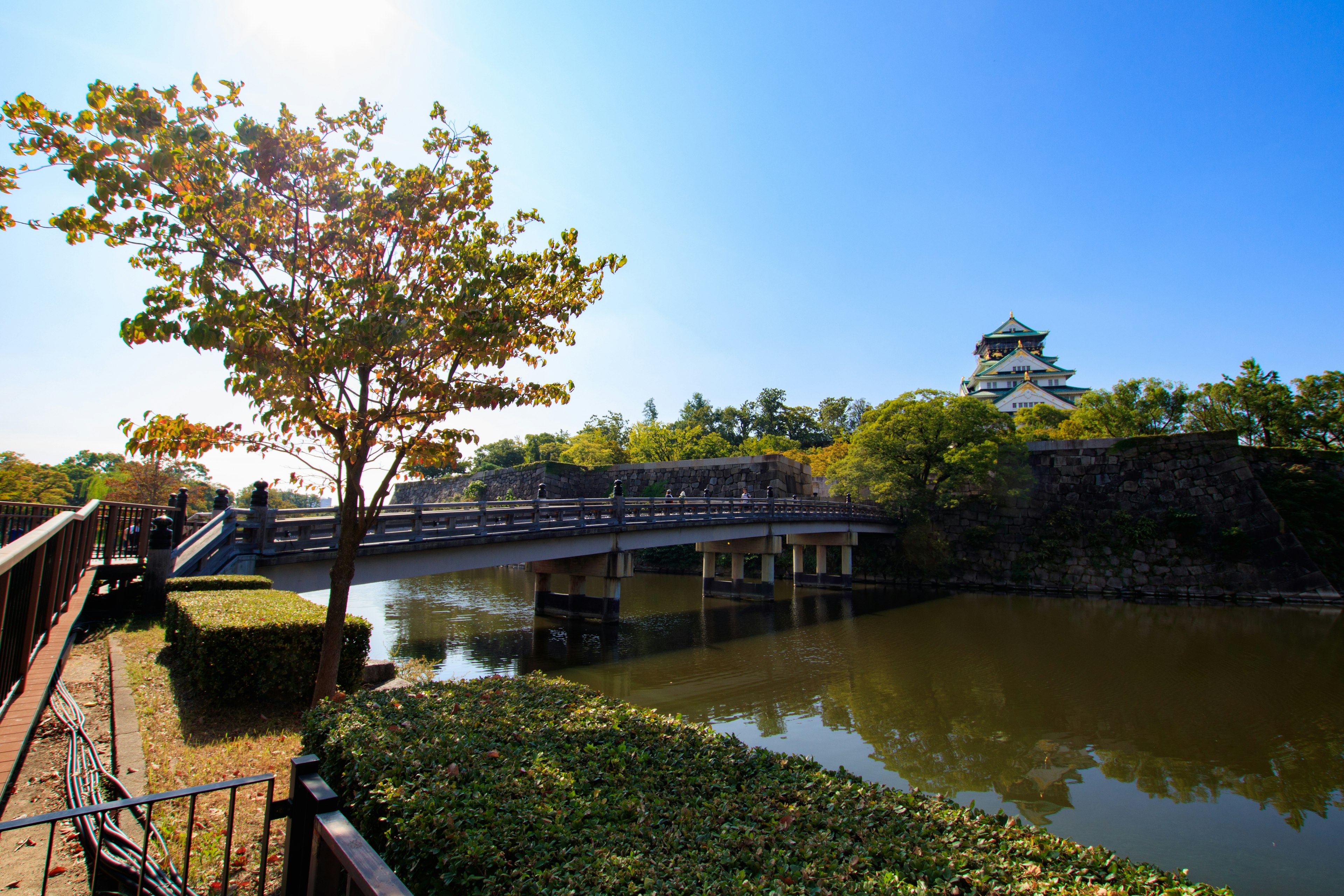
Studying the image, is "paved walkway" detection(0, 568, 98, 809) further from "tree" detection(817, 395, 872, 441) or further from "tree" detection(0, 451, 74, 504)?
"tree" detection(817, 395, 872, 441)

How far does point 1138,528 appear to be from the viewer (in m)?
31.2

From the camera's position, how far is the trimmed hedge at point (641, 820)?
9.01ft

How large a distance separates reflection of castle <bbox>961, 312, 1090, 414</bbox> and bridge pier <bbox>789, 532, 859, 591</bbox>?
33667mm

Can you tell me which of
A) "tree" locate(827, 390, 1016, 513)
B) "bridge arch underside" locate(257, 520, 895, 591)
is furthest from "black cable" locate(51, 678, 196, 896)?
"tree" locate(827, 390, 1016, 513)

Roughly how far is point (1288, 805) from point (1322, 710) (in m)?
6.03

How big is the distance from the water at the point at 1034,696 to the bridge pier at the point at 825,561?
5.14 m

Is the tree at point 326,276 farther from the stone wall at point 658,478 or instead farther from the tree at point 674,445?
the tree at point 674,445

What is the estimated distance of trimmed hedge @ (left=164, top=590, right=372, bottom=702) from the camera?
6914 millimetres

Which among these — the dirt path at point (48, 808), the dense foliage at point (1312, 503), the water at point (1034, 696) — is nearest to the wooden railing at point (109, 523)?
the dirt path at point (48, 808)

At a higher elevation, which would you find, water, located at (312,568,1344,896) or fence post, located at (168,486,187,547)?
fence post, located at (168,486,187,547)

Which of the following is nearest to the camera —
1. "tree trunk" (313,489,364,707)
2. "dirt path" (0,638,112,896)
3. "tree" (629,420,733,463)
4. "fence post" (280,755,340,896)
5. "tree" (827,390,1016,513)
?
"fence post" (280,755,340,896)

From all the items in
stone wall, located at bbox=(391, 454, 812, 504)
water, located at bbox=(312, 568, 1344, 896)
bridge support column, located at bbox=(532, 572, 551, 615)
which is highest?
stone wall, located at bbox=(391, 454, 812, 504)

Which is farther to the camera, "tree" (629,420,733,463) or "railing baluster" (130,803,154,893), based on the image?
"tree" (629,420,733,463)

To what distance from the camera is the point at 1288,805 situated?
27.6 ft
